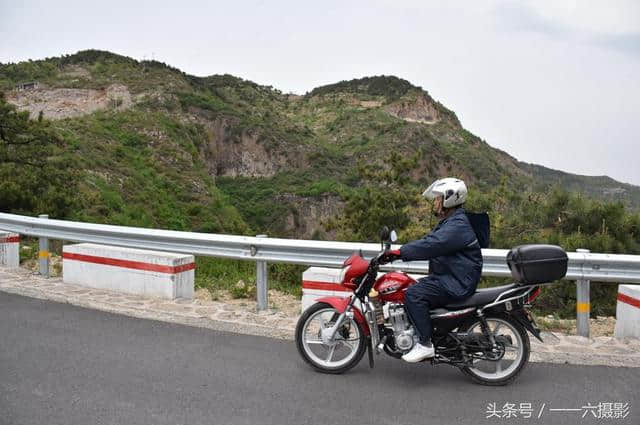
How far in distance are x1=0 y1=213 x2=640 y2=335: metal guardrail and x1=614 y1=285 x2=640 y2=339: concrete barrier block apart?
0.37 ft

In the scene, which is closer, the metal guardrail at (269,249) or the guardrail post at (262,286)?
the metal guardrail at (269,249)

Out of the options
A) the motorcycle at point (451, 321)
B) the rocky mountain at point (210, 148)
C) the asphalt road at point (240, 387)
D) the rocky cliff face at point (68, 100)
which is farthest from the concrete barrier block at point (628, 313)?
the rocky cliff face at point (68, 100)

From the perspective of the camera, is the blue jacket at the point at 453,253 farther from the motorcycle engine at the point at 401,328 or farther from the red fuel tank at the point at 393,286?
the motorcycle engine at the point at 401,328

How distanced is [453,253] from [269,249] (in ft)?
9.24

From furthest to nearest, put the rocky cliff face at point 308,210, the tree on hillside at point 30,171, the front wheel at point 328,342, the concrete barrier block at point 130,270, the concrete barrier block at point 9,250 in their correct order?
the rocky cliff face at point 308,210 < the tree on hillside at point 30,171 < the concrete barrier block at point 9,250 < the concrete barrier block at point 130,270 < the front wheel at point 328,342

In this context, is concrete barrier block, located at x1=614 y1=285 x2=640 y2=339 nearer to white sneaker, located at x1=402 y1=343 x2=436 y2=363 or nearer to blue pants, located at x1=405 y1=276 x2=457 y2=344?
blue pants, located at x1=405 y1=276 x2=457 y2=344

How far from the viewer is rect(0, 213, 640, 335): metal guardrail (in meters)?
6.17

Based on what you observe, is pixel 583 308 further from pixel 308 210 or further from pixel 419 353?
pixel 308 210

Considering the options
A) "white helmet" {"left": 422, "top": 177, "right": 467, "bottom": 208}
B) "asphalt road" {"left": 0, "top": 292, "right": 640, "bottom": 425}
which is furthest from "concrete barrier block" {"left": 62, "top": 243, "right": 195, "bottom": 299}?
"white helmet" {"left": 422, "top": 177, "right": 467, "bottom": 208}

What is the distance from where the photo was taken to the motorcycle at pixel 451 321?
192 inches

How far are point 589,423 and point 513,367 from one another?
776 mm

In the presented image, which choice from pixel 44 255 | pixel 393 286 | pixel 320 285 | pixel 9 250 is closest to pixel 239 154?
pixel 9 250

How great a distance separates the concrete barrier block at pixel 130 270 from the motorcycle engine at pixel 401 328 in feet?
11.2

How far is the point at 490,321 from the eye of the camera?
5.00m
